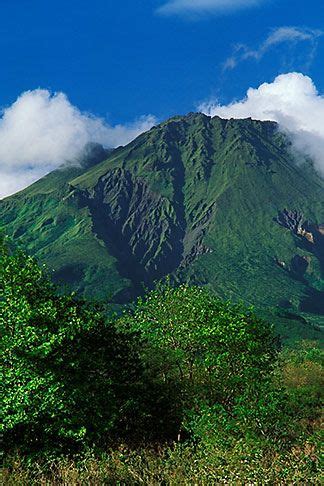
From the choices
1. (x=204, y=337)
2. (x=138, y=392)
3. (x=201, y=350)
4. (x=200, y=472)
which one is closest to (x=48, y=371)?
(x=138, y=392)

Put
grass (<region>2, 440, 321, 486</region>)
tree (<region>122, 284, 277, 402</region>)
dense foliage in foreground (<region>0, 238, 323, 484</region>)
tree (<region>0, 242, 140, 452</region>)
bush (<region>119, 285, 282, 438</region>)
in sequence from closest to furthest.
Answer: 1. grass (<region>2, 440, 321, 486</region>)
2. dense foliage in foreground (<region>0, 238, 323, 484</region>)
3. tree (<region>0, 242, 140, 452</region>)
4. bush (<region>119, 285, 282, 438</region>)
5. tree (<region>122, 284, 277, 402</region>)

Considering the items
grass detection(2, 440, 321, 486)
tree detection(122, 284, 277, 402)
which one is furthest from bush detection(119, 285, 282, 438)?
grass detection(2, 440, 321, 486)

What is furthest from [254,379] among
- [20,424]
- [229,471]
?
[229,471]

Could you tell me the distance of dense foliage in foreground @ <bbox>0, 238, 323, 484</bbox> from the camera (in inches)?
532

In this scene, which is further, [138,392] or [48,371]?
[138,392]

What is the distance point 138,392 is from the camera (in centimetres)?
2525

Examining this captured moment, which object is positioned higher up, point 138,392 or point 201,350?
point 201,350

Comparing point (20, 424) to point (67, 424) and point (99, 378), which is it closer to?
point (67, 424)

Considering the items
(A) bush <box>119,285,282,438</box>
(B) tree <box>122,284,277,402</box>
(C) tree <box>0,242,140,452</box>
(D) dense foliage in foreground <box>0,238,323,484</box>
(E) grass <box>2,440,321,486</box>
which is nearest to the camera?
(E) grass <box>2,440,321,486</box>

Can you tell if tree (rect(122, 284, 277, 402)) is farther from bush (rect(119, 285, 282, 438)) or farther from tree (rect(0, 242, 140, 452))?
tree (rect(0, 242, 140, 452))

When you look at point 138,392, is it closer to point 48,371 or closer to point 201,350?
point 201,350

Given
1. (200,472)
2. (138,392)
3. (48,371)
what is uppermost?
(48,371)

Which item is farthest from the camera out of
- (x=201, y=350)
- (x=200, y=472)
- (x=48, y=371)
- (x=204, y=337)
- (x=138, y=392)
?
(x=201, y=350)

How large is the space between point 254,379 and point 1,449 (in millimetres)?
12130
